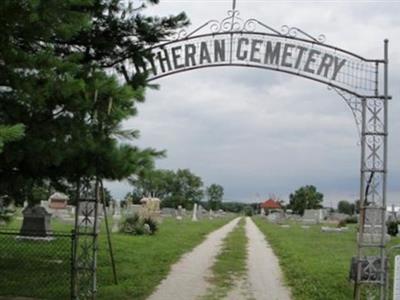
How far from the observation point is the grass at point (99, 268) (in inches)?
436

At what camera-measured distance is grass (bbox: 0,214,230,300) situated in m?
11.1

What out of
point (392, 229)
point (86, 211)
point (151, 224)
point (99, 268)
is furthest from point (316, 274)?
point (392, 229)

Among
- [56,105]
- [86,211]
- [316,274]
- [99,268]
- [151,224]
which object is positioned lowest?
[99,268]

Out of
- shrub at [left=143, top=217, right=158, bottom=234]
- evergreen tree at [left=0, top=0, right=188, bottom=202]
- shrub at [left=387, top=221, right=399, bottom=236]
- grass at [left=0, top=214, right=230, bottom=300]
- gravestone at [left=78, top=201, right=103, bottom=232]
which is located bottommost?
grass at [left=0, top=214, right=230, bottom=300]

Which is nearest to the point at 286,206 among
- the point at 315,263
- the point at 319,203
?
the point at 319,203

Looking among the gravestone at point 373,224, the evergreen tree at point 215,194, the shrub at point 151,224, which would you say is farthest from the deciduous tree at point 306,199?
the gravestone at point 373,224

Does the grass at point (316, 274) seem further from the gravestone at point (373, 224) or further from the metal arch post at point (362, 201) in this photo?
the gravestone at point (373, 224)

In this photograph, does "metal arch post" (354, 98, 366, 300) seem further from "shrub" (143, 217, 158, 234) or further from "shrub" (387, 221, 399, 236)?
"shrub" (387, 221, 399, 236)

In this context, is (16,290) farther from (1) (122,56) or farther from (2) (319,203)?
(2) (319,203)

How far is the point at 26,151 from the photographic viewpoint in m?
7.57

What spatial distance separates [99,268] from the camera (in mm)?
14117

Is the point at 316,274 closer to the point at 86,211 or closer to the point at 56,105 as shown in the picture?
the point at 86,211

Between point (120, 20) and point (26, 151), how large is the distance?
A: 187 inches

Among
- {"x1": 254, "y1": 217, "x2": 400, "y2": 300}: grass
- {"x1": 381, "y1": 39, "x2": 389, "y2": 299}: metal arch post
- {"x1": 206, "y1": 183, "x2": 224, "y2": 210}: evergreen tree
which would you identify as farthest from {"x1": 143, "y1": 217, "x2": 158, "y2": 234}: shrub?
{"x1": 206, "y1": 183, "x2": 224, "y2": 210}: evergreen tree
